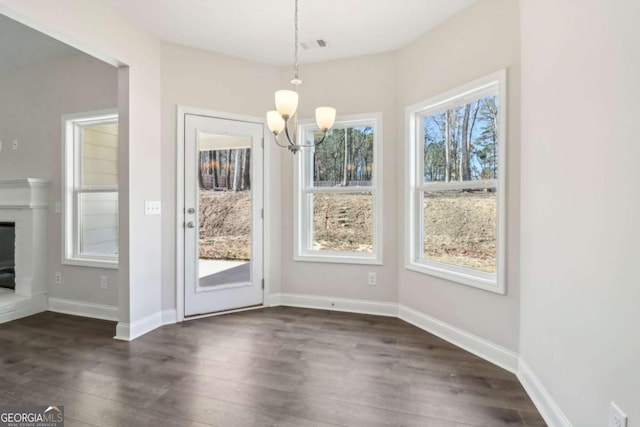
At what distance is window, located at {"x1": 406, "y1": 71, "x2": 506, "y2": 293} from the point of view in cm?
256

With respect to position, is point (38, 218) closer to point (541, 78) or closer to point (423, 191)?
point (423, 191)

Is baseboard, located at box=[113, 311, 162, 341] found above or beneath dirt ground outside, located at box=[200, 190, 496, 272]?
beneath

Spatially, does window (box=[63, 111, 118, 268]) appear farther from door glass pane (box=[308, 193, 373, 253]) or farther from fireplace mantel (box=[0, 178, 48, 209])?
door glass pane (box=[308, 193, 373, 253])

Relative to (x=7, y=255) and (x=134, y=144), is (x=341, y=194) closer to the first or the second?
(x=134, y=144)

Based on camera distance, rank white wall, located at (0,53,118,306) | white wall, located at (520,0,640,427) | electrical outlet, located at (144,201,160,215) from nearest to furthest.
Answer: white wall, located at (520,0,640,427) < electrical outlet, located at (144,201,160,215) < white wall, located at (0,53,118,306)

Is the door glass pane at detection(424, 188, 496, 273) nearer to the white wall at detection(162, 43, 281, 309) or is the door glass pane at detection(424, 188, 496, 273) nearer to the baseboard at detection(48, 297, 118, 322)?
the white wall at detection(162, 43, 281, 309)

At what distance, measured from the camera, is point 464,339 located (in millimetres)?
2746

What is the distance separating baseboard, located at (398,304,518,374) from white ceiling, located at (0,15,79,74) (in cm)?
442

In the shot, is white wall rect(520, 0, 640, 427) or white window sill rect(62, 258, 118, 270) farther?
white window sill rect(62, 258, 118, 270)

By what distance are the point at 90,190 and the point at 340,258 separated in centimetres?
282

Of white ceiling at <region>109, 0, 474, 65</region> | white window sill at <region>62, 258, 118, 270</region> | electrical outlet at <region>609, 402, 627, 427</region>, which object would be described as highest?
white ceiling at <region>109, 0, 474, 65</region>

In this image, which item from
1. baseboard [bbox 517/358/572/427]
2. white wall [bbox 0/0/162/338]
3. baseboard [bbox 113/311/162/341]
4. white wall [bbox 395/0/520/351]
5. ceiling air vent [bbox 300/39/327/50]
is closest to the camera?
baseboard [bbox 517/358/572/427]

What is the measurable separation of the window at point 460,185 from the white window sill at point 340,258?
41 cm

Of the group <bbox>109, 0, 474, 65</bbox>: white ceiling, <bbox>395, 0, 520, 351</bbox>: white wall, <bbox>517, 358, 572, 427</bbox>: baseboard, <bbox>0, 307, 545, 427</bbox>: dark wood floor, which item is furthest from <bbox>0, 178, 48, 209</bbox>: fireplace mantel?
<bbox>517, 358, 572, 427</bbox>: baseboard
